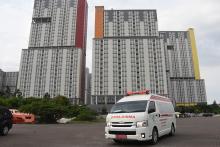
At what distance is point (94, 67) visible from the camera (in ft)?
422

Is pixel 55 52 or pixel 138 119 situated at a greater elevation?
pixel 55 52

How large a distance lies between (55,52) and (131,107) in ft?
424

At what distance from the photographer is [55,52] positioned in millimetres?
136125

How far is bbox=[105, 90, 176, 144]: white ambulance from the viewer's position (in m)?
10.3

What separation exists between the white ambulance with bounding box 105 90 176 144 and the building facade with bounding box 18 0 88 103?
118482 millimetres

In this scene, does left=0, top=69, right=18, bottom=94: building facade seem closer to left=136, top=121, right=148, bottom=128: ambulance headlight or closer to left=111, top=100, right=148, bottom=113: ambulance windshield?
left=111, top=100, right=148, bottom=113: ambulance windshield

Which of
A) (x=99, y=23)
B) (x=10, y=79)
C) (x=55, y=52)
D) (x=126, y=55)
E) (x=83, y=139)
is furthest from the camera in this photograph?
(x=10, y=79)

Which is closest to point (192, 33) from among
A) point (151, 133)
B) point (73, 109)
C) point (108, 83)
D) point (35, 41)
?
point (108, 83)

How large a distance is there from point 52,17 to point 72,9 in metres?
13.0

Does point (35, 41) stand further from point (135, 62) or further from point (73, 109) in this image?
point (73, 109)

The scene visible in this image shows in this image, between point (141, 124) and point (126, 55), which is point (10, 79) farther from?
point (141, 124)

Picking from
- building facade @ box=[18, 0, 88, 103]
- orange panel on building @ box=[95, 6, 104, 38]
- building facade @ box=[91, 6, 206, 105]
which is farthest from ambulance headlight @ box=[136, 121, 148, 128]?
orange panel on building @ box=[95, 6, 104, 38]

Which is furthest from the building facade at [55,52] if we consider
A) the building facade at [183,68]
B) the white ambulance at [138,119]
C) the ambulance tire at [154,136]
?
the ambulance tire at [154,136]

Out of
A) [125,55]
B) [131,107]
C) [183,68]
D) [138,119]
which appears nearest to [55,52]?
[125,55]
